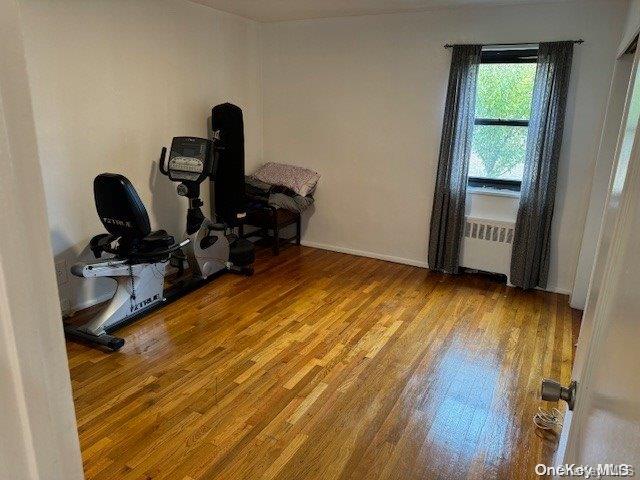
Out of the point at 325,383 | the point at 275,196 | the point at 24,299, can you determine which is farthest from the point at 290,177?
the point at 24,299

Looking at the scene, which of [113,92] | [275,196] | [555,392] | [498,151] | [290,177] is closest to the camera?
[555,392]

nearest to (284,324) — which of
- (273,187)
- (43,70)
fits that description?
(273,187)

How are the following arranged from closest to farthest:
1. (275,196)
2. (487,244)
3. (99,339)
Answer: (99,339) < (487,244) < (275,196)

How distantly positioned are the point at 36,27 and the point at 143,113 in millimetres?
934

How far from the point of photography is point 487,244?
4.06m

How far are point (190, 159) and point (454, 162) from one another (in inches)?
89.0

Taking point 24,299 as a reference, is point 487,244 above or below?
below

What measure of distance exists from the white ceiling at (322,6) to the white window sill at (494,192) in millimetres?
1501

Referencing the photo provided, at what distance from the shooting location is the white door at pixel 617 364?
0.47m

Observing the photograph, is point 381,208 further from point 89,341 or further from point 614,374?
point 614,374

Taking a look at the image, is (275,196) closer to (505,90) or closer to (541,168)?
(505,90)

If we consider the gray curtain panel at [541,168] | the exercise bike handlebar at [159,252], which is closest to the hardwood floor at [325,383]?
the gray curtain panel at [541,168]

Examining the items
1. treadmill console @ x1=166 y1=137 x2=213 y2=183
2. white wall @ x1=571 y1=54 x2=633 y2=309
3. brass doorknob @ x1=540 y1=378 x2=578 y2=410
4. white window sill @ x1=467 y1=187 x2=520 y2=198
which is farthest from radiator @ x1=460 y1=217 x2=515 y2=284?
brass doorknob @ x1=540 y1=378 x2=578 y2=410

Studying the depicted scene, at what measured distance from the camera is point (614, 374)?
567 mm
